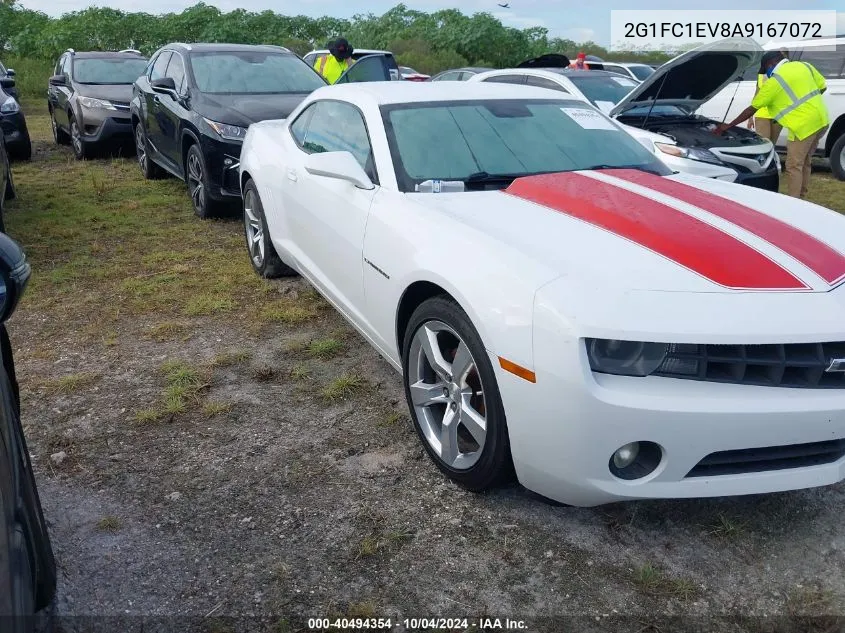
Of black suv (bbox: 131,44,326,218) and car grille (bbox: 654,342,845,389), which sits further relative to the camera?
black suv (bbox: 131,44,326,218)

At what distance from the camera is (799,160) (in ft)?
25.5

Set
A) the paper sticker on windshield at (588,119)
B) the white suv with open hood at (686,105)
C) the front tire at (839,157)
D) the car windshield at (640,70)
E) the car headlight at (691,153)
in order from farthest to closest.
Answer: the car windshield at (640,70), the front tire at (839,157), the car headlight at (691,153), the white suv with open hood at (686,105), the paper sticker on windshield at (588,119)

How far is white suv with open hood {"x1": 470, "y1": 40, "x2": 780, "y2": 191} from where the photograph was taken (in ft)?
19.9

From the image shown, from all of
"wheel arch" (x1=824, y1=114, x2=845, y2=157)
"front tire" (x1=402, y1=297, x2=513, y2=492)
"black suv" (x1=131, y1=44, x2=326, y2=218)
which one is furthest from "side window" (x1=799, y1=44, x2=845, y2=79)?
"front tire" (x1=402, y1=297, x2=513, y2=492)

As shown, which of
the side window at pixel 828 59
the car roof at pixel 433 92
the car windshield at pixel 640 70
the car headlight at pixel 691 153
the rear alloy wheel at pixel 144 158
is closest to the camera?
the car roof at pixel 433 92

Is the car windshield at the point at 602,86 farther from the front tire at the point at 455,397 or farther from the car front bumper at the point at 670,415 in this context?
the car front bumper at the point at 670,415

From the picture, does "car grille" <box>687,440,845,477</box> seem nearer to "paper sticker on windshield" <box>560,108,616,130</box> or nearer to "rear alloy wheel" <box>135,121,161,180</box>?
"paper sticker on windshield" <box>560,108,616,130</box>

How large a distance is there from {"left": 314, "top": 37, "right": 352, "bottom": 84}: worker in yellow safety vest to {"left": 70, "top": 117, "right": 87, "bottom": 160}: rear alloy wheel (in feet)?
11.6

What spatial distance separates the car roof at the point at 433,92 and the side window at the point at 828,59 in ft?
24.5

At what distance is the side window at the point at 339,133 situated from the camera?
11.9 feet

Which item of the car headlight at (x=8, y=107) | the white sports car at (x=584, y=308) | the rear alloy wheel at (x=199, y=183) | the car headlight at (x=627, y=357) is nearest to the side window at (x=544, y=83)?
the rear alloy wheel at (x=199, y=183)

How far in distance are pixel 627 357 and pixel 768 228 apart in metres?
0.94

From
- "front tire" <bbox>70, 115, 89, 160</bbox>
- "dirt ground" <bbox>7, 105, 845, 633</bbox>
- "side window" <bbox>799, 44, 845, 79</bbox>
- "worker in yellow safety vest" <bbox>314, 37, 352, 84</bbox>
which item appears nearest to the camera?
"dirt ground" <bbox>7, 105, 845, 633</bbox>

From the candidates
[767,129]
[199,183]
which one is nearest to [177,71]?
[199,183]
